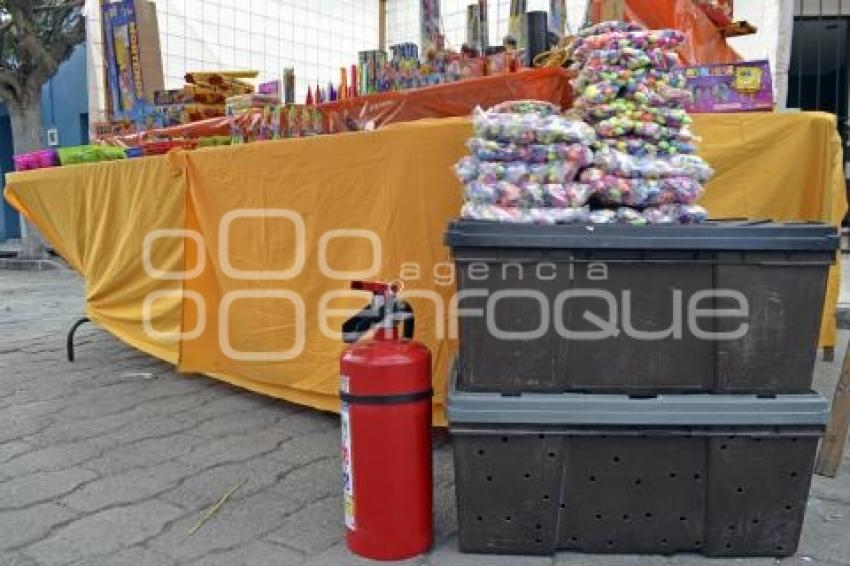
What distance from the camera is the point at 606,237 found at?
7.16 feet

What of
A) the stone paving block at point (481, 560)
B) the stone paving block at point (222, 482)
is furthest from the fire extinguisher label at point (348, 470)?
the stone paving block at point (222, 482)

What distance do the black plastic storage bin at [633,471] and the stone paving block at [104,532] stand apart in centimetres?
110

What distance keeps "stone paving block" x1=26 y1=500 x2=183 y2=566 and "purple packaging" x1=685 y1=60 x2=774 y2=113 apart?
2506 millimetres

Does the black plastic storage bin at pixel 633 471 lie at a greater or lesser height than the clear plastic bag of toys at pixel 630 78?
lesser

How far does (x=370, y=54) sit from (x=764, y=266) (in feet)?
8.05

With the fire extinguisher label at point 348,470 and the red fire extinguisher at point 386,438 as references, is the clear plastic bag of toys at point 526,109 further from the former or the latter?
the fire extinguisher label at point 348,470

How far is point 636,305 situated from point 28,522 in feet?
7.17

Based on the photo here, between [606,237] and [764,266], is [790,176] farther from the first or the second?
[606,237]

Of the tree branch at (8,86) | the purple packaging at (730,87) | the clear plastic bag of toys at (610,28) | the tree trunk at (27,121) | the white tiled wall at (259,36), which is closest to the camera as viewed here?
the clear plastic bag of toys at (610,28)

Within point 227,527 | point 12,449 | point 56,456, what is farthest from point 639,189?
point 12,449

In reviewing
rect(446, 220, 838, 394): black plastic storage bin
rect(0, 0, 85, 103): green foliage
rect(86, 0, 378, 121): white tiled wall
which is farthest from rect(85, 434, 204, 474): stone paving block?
rect(0, 0, 85, 103): green foliage

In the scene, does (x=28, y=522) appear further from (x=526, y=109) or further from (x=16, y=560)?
(x=526, y=109)

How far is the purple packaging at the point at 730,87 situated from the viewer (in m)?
3.02

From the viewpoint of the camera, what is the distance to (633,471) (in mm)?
2287
